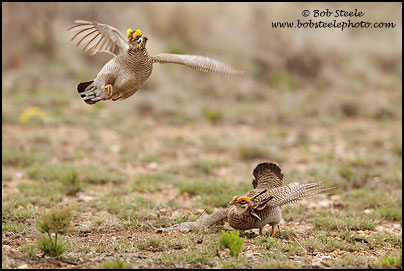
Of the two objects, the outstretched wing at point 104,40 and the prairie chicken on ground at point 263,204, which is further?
the outstretched wing at point 104,40

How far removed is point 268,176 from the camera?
6.96m

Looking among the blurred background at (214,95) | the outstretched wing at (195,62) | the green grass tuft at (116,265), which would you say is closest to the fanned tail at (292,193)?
the outstretched wing at (195,62)

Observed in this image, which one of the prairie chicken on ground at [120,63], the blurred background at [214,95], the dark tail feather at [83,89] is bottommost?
the dark tail feather at [83,89]

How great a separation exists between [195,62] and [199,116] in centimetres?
720

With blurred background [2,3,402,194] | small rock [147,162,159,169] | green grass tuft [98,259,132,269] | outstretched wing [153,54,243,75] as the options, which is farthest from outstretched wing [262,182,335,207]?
small rock [147,162,159,169]

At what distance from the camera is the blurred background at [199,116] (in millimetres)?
8766

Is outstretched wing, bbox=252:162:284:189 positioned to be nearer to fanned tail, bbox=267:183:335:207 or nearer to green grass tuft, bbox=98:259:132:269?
fanned tail, bbox=267:183:335:207

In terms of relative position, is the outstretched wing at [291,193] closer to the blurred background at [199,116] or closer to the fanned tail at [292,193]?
the fanned tail at [292,193]

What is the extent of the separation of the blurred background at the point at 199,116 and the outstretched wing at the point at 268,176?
95 cm

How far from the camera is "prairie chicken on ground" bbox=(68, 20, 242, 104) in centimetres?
616

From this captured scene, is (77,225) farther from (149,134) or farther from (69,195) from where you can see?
(149,134)

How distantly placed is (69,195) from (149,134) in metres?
4.27

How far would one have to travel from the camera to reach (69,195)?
8.53 m

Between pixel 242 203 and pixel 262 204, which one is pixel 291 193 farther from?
pixel 242 203
